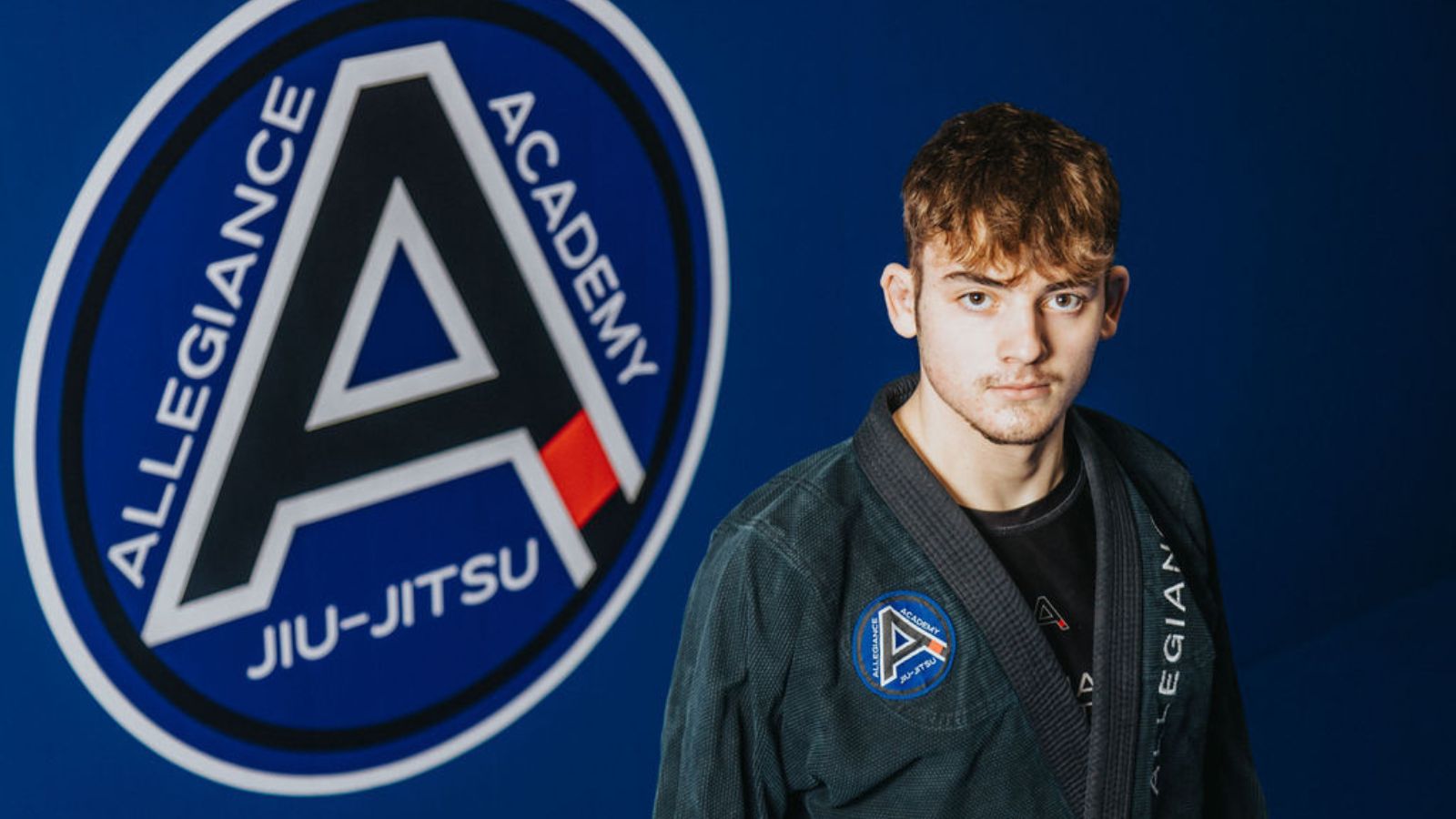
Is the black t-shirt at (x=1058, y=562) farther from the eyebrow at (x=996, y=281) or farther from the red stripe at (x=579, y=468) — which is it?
the red stripe at (x=579, y=468)

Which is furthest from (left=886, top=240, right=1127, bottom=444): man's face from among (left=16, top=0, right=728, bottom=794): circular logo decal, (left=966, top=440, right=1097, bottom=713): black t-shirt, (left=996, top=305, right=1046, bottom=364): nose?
(left=16, top=0, right=728, bottom=794): circular logo decal

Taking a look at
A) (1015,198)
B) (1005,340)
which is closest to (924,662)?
(1005,340)

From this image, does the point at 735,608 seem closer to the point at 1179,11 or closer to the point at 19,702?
the point at 19,702

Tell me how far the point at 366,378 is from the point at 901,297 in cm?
69

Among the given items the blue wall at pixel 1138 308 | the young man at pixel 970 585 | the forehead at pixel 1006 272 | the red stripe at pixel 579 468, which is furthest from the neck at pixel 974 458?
the blue wall at pixel 1138 308

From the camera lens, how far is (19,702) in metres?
1.50

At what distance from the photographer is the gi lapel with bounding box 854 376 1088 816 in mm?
1201

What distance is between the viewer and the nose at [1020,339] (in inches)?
44.3

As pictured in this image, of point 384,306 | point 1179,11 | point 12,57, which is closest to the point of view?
point 12,57

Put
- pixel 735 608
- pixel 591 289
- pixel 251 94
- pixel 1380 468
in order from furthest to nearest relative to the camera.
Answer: pixel 1380 468 < pixel 591 289 < pixel 251 94 < pixel 735 608

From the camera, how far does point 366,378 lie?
1674 millimetres

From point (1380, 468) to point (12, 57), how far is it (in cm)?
241

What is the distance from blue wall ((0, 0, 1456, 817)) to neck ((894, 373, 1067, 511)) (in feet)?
2.44

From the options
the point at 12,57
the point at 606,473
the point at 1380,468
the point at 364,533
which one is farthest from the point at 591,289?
the point at 1380,468
